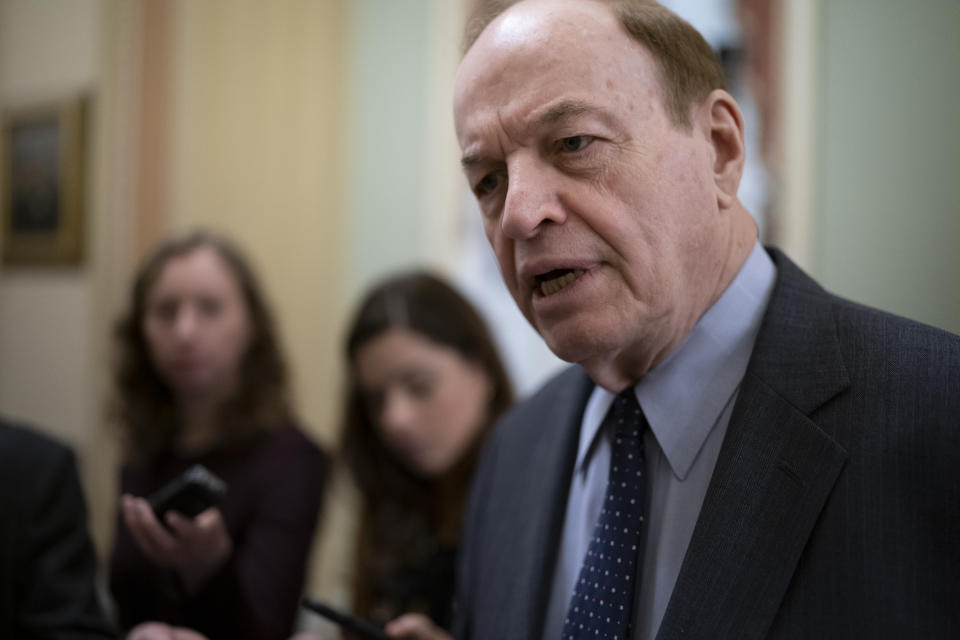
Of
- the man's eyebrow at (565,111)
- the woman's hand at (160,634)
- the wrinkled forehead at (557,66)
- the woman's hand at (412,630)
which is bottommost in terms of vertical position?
Result: the woman's hand at (160,634)

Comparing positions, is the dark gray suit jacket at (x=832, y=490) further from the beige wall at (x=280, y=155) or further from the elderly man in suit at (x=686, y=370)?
the beige wall at (x=280, y=155)

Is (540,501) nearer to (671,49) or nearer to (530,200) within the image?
(530,200)

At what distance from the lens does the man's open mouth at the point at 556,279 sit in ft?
2.67

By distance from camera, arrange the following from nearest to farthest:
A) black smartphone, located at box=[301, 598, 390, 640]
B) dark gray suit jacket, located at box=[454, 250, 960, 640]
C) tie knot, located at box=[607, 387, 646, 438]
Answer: dark gray suit jacket, located at box=[454, 250, 960, 640]
tie knot, located at box=[607, 387, 646, 438]
black smartphone, located at box=[301, 598, 390, 640]

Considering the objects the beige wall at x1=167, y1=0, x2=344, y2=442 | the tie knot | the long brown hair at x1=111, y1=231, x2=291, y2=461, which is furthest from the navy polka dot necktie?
the beige wall at x1=167, y1=0, x2=344, y2=442

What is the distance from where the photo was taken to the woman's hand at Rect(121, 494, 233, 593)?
4.40ft

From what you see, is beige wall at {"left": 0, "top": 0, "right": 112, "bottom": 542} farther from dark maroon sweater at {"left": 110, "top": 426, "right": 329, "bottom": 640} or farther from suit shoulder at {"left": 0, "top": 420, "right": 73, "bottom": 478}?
suit shoulder at {"left": 0, "top": 420, "right": 73, "bottom": 478}

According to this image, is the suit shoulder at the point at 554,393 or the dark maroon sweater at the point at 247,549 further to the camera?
the dark maroon sweater at the point at 247,549

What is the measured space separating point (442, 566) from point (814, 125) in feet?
5.42

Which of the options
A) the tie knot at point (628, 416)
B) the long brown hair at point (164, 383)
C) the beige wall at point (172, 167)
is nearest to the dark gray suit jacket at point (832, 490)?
the tie knot at point (628, 416)

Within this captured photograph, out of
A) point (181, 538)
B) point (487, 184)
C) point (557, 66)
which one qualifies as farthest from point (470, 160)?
point (181, 538)

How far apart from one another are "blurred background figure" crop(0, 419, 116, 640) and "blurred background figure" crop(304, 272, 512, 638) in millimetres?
667

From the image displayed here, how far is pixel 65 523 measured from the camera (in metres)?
1.30

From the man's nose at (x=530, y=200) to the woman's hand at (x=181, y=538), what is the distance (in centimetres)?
90
